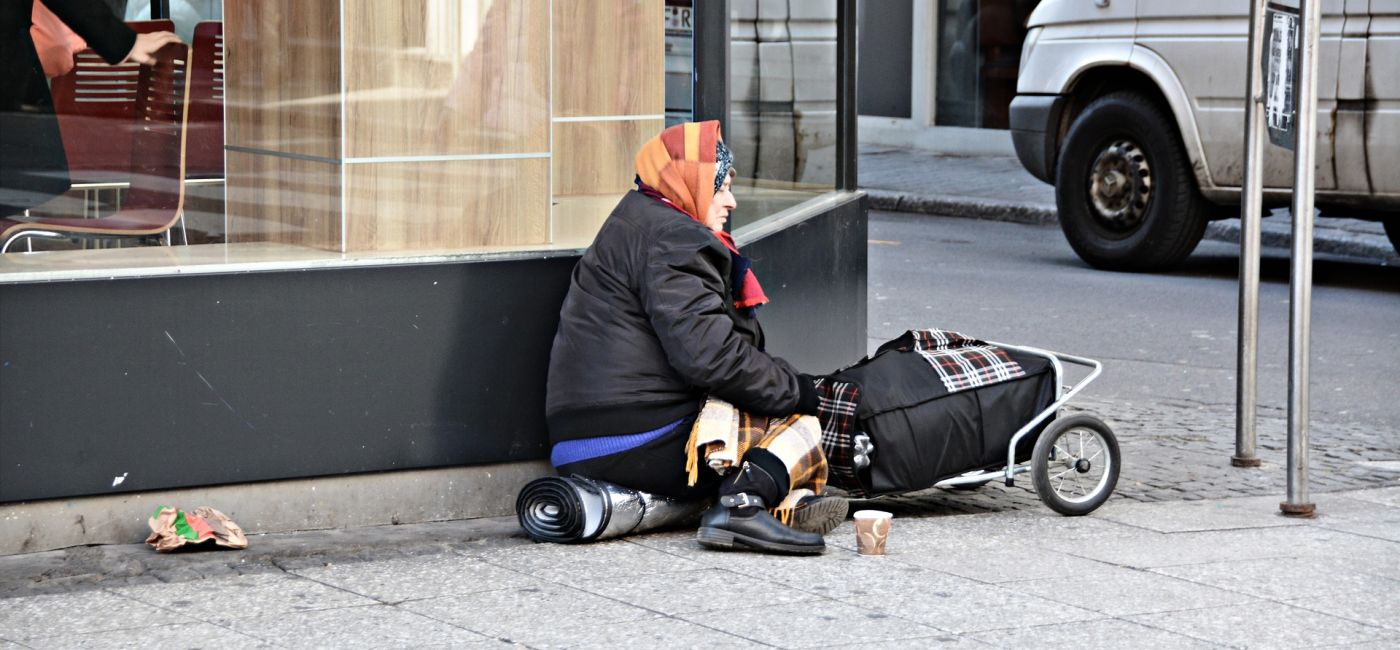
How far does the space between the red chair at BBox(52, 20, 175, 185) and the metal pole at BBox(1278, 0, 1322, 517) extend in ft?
11.1

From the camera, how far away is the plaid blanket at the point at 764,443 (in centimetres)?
521

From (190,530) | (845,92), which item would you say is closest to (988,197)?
(845,92)

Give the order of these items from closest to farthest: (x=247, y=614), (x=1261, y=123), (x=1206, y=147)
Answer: (x=247, y=614), (x=1261, y=123), (x=1206, y=147)

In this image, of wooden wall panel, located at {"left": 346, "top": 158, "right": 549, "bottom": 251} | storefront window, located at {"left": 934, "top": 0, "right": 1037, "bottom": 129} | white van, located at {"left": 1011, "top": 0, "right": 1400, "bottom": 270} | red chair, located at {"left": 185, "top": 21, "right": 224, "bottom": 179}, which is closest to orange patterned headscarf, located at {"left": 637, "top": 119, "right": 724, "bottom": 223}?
wooden wall panel, located at {"left": 346, "top": 158, "right": 549, "bottom": 251}

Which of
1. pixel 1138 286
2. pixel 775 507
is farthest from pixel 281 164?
pixel 1138 286

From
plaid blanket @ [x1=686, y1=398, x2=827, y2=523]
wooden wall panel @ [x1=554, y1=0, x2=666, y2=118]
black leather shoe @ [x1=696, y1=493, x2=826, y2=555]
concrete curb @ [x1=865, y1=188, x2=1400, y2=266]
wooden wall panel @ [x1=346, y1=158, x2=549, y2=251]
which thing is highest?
wooden wall panel @ [x1=554, y1=0, x2=666, y2=118]

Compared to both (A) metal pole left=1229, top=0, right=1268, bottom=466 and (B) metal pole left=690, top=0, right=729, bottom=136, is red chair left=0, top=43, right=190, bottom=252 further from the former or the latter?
(A) metal pole left=1229, top=0, right=1268, bottom=466

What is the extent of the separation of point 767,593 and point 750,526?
403mm

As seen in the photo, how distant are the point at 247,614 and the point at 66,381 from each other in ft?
3.05

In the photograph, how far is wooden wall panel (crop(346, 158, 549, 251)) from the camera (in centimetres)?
562

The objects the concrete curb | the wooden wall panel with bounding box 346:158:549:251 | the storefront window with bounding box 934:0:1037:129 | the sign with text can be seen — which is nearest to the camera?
the wooden wall panel with bounding box 346:158:549:251

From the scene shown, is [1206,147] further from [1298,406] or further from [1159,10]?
[1298,406]

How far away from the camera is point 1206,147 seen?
11.4 metres

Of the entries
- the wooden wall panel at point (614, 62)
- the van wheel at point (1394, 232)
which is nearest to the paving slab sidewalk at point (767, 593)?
the wooden wall panel at point (614, 62)
